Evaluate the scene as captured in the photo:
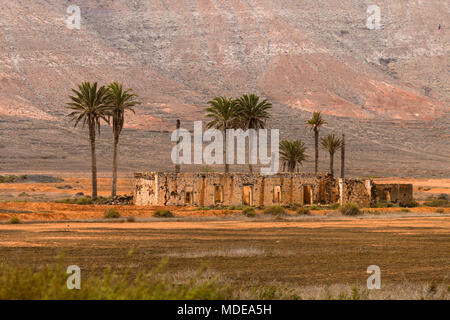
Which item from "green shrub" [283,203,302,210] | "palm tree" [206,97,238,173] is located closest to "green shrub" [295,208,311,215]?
"green shrub" [283,203,302,210]

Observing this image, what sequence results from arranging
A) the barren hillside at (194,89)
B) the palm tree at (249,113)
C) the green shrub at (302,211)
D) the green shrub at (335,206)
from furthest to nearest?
the barren hillside at (194,89), the palm tree at (249,113), the green shrub at (335,206), the green shrub at (302,211)

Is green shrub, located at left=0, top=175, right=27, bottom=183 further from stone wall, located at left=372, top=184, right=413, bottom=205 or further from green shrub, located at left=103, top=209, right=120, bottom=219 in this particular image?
green shrub, located at left=103, top=209, right=120, bottom=219

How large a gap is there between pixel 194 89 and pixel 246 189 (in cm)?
12400

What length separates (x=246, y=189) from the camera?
54844 mm

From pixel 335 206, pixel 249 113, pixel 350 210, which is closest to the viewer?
pixel 350 210

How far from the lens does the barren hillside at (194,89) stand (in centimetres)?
13150

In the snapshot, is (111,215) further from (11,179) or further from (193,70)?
(193,70)

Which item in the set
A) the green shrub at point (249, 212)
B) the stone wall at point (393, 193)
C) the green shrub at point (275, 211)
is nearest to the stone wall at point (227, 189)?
the stone wall at point (393, 193)

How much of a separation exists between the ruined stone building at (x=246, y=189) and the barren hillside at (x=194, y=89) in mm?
61502

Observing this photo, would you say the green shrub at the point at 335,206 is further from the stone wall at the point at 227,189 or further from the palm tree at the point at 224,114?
the palm tree at the point at 224,114

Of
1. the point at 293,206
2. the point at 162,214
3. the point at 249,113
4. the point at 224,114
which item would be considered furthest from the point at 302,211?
the point at 249,113

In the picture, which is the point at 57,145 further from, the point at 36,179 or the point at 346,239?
the point at 346,239
